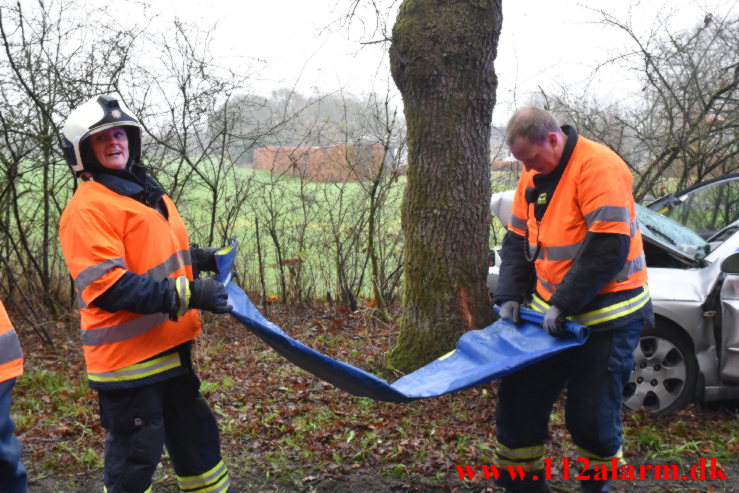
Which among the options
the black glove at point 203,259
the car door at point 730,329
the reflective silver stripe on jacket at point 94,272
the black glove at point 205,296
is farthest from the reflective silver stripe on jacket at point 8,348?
the car door at point 730,329

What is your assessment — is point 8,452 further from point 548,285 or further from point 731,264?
point 731,264

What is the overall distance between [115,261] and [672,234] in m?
4.19

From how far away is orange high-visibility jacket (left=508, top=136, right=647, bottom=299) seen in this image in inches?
109

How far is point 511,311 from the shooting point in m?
3.32

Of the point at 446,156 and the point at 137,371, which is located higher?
the point at 446,156

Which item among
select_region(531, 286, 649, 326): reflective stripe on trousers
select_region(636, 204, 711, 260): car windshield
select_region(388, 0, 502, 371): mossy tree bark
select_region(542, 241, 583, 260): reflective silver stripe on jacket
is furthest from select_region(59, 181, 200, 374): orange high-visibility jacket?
select_region(636, 204, 711, 260): car windshield

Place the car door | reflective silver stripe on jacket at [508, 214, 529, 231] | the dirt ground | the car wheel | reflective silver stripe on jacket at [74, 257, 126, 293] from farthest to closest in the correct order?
the car wheel
the car door
the dirt ground
reflective silver stripe on jacket at [508, 214, 529, 231]
reflective silver stripe on jacket at [74, 257, 126, 293]

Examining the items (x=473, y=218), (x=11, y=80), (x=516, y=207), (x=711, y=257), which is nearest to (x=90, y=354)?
(x=516, y=207)

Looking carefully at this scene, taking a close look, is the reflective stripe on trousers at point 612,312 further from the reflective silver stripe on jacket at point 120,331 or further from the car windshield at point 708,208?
the car windshield at point 708,208

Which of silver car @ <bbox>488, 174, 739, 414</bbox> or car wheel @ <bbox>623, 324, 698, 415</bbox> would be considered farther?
car wheel @ <bbox>623, 324, 698, 415</bbox>

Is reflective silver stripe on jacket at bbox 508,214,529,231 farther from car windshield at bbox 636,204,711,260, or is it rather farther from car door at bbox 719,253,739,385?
car door at bbox 719,253,739,385

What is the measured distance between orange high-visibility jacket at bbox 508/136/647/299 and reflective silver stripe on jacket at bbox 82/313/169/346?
1.91 meters

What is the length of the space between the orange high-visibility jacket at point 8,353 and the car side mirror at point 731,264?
14.0ft

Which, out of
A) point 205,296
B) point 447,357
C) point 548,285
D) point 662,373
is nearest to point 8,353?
point 205,296
